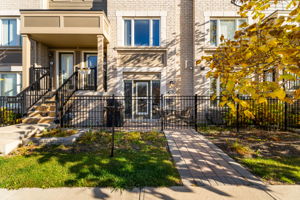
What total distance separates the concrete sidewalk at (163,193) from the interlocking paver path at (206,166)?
207 mm

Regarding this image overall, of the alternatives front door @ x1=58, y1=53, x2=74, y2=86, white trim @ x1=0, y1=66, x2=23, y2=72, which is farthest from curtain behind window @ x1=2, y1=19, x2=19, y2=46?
front door @ x1=58, y1=53, x2=74, y2=86

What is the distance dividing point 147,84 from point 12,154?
693 centimetres

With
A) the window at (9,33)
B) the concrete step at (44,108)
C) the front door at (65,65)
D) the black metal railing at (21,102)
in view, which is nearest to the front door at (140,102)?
the concrete step at (44,108)

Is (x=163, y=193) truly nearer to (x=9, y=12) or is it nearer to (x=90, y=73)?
(x=90, y=73)

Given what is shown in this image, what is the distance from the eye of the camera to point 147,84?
9922 mm

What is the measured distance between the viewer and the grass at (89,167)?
3.18m

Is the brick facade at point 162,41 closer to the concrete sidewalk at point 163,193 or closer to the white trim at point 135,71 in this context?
the white trim at point 135,71

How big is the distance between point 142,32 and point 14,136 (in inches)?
317

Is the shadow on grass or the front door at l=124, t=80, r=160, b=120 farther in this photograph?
the front door at l=124, t=80, r=160, b=120

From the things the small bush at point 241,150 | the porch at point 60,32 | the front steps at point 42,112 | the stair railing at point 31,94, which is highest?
the porch at point 60,32

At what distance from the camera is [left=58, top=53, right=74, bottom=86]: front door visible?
1069 centimetres

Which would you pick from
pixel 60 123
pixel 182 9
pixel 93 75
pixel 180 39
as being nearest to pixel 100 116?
pixel 60 123

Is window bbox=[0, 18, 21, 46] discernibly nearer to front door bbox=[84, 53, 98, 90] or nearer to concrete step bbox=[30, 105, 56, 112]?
front door bbox=[84, 53, 98, 90]

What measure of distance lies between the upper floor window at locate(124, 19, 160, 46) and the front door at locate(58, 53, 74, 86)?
12.9ft
